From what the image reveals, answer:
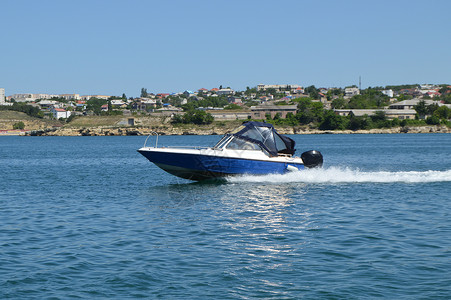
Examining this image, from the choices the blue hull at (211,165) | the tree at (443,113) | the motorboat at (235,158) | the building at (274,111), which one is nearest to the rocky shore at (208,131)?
the tree at (443,113)

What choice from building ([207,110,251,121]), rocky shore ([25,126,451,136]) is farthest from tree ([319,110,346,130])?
building ([207,110,251,121])

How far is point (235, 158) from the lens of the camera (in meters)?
30.2

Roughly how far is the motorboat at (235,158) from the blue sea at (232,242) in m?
0.68

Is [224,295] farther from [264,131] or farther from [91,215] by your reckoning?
[264,131]

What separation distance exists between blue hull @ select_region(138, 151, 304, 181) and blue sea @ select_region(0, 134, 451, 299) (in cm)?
49

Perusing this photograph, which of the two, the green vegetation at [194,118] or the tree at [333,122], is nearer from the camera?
the tree at [333,122]

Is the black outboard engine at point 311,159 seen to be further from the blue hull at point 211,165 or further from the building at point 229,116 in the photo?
the building at point 229,116

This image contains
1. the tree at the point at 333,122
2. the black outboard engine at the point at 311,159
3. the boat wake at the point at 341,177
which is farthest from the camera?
the tree at the point at 333,122

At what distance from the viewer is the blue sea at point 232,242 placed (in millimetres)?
12523

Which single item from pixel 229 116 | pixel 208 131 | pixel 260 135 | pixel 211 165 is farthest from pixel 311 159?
pixel 229 116

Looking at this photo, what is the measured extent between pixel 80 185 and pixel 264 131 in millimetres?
11228

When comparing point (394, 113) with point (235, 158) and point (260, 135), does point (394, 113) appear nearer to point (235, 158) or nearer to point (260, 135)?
point (260, 135)

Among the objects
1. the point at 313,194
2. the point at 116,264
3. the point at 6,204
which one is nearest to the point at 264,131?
the point at 313,194

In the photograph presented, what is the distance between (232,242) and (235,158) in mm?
13513
